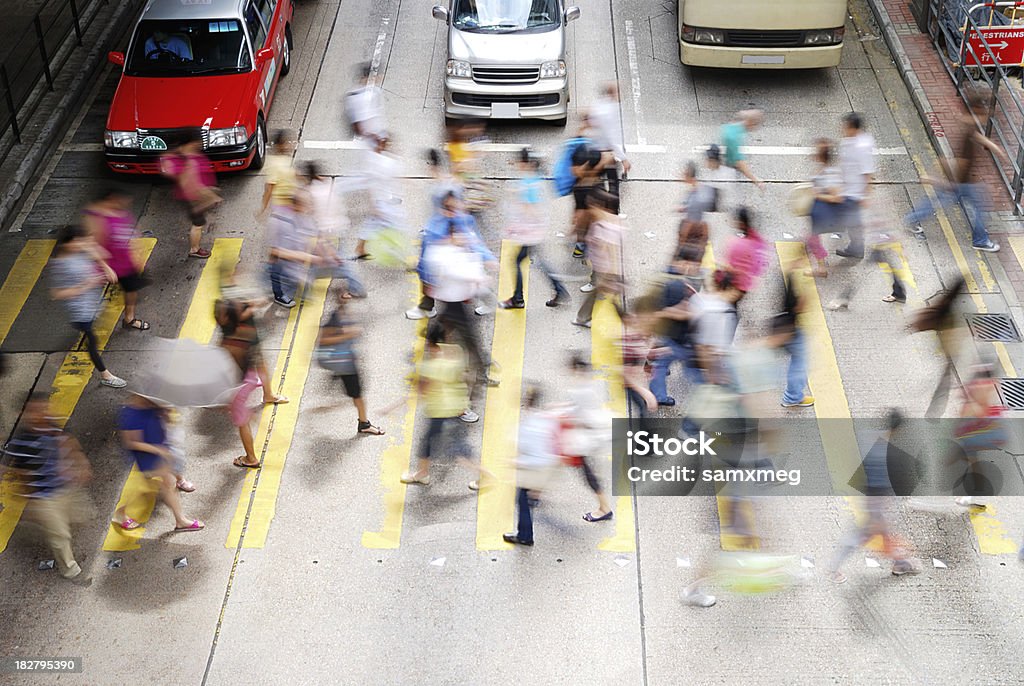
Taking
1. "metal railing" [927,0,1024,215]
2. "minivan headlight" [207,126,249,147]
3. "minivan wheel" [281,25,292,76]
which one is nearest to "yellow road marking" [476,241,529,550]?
"minivan headlight" [207,126,249,147]

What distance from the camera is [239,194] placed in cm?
1412

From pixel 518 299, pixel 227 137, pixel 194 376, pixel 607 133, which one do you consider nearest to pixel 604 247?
pixel 518 299

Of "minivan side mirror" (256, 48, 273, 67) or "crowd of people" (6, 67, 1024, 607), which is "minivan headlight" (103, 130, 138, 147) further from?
"minivan side mirror" (256, 48, 273, 67)

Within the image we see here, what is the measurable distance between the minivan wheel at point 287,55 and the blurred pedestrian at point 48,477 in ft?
28.2

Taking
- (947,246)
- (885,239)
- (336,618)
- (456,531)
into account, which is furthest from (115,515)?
(947,246)

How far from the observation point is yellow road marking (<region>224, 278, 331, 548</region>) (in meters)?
9.71

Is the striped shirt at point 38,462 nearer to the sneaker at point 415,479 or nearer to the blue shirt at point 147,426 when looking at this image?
the blue shirt at point 147,426

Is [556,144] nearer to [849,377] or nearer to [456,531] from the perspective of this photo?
[849,377]

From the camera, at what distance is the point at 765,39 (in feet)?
51.2

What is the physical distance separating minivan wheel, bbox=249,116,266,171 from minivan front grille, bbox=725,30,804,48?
637 cm

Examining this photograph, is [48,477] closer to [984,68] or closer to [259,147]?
[259,147]

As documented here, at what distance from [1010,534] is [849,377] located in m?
2.27

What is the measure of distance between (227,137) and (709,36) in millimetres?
6663

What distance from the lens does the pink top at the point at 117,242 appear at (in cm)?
1103
